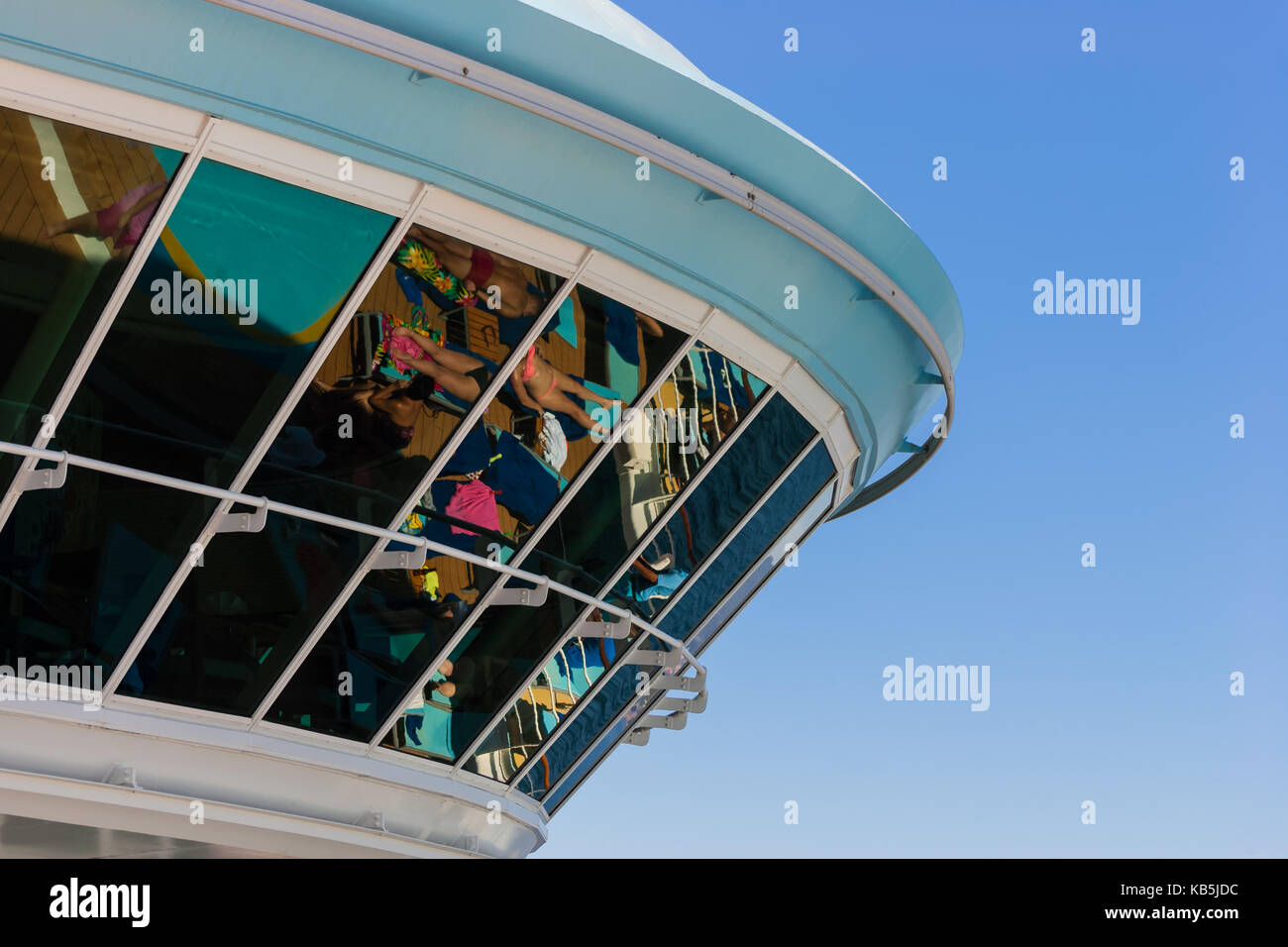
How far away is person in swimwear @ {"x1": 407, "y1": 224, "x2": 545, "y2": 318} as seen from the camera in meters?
10.4

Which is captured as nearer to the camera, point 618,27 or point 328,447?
point 328,447

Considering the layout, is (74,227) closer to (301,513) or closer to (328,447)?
(328,447)

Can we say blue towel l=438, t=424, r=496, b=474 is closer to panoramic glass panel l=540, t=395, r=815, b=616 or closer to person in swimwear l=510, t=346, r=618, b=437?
person in swimwear l=510, t=346, r=618, b=437

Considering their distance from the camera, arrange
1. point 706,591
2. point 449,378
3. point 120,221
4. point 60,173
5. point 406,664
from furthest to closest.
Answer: point 706,591, point 406,664, point 449,378, point 120,221, point 60,173

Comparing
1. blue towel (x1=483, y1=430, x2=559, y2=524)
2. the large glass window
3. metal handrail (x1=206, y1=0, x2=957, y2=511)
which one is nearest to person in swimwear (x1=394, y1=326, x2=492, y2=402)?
blue towel (x1=483, y1=430, x2=559, y2=524)

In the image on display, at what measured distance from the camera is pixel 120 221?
9258 mm

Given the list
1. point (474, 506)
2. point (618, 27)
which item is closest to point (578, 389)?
point (474, 506)

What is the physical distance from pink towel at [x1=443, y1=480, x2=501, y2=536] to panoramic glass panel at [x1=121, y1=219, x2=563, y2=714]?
413 millimetres

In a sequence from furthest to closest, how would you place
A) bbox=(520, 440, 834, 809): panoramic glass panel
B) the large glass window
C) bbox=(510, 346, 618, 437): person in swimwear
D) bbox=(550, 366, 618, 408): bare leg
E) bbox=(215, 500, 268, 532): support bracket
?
bbox=(520, 440, 834, 809): panoramic glass panel
the large glass window
bbox=(550, 366, 618, 408): bare leg
bbox=(510, 346, 618, 437): person in swimwear
bbox=(215, 500, 268, 532): support bracket

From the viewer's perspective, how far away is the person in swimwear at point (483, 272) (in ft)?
34.3

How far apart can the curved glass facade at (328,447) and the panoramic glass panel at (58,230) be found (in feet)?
0.06

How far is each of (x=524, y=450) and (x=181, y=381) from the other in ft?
9.67
